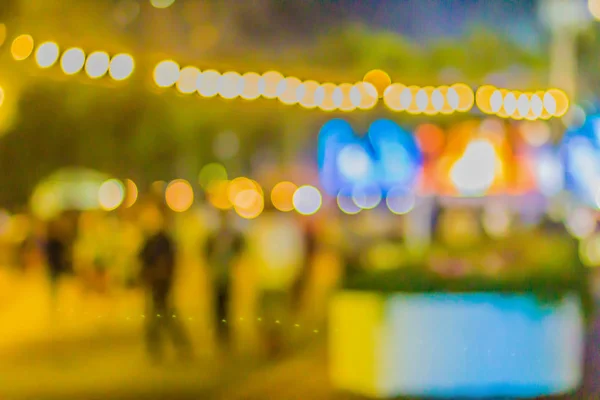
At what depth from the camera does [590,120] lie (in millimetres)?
14695

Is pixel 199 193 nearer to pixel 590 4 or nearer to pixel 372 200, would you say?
pixel 372 200

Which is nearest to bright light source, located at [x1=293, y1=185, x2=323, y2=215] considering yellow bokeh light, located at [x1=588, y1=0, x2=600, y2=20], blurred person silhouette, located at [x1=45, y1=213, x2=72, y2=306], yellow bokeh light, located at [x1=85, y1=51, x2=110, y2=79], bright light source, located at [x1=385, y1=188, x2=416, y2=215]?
bright light source, located at [x1=385, y1=188, x2=416, y2=215]

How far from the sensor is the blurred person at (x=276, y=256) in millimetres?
16828

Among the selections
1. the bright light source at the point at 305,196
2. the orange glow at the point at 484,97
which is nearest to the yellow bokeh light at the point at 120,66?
the orange glow at the point at 484,97

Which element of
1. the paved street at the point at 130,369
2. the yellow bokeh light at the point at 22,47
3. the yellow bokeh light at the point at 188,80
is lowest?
the paved street at the point at 130,369

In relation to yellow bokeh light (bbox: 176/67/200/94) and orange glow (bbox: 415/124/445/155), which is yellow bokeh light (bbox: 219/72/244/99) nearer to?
yellow bokeh light (bbox: 176/67/200/94)

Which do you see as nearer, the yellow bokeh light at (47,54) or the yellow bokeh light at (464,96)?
the yellow bokeh light at (47,54)

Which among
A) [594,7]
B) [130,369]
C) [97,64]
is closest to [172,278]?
[130,369]

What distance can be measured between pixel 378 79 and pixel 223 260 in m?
5.30

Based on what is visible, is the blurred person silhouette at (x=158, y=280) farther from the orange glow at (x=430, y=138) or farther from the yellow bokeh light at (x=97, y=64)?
the orange glow at (x=430, y=138)

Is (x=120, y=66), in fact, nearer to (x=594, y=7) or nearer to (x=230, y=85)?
(x=230, y=85)

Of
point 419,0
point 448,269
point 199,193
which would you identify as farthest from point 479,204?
point 199,193

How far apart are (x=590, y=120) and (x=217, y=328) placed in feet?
23.3

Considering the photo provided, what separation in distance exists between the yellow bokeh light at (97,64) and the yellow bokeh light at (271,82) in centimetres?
274
